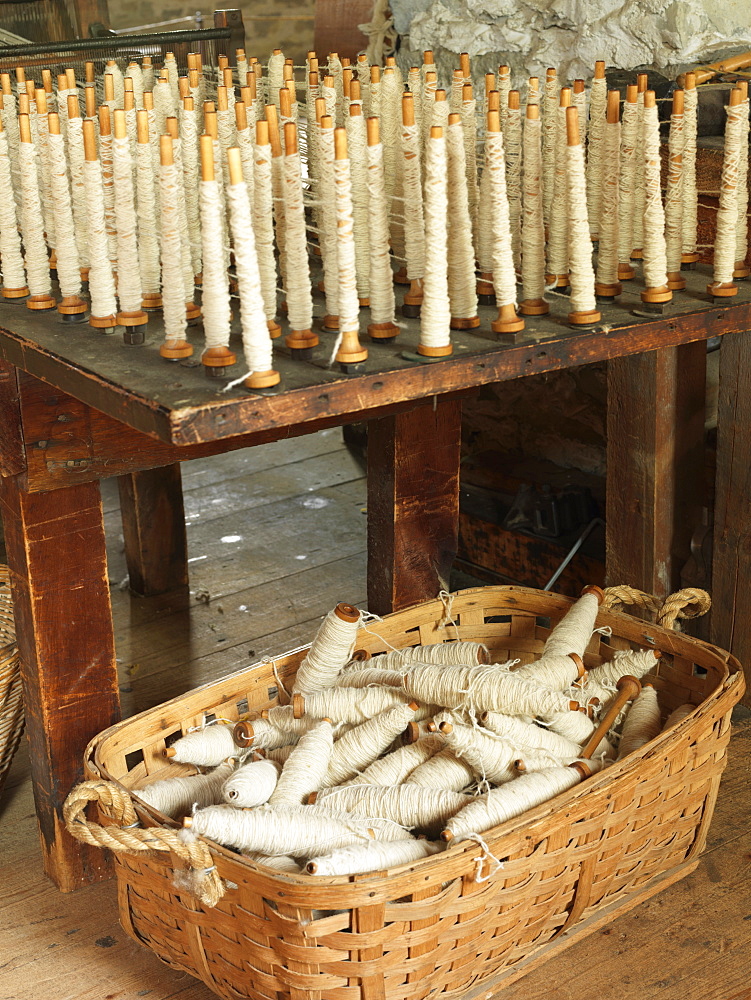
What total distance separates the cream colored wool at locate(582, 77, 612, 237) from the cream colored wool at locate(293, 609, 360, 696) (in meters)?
0.75

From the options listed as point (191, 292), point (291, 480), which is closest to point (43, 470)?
point (191, 292)

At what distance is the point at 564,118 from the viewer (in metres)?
1.51

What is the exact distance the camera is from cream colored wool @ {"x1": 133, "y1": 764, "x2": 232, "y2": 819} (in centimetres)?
160

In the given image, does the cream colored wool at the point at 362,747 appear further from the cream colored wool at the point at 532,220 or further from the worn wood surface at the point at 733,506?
the worn wood surface at the point at 733,506

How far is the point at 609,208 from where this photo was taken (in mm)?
1638

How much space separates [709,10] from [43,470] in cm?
175

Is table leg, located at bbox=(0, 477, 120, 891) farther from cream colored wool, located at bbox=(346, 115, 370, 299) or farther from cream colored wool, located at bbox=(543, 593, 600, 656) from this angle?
cream colored wool, located at bbox=(543, 593, 600, 656)

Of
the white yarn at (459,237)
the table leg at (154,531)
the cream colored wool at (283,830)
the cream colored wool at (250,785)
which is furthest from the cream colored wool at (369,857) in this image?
the table leg at (154,531)

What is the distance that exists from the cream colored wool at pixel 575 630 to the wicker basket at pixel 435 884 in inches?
4.4

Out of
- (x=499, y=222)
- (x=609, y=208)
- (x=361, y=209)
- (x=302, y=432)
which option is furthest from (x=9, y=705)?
(x=609, y=208)

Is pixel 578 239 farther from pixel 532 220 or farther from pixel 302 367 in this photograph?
pixel 302 367

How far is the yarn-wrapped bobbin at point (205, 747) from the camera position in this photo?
1650 millimetres

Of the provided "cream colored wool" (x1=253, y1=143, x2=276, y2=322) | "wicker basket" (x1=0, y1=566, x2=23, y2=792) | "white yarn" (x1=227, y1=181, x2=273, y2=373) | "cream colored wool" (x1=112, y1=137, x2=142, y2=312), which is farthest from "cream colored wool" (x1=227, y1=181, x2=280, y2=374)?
"wicker basket" (x1=0, y1=566, x2=23, y2=792)

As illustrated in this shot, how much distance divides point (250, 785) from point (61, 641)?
1.28 ft
